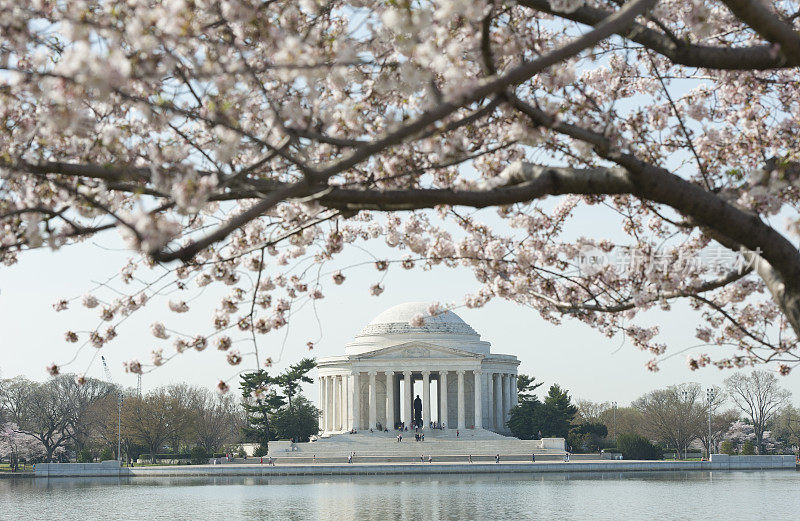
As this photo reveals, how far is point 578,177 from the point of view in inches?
340

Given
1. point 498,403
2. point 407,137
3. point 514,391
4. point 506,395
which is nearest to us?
point 407,137

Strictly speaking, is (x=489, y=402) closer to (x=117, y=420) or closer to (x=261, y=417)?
(x=261, y=417)

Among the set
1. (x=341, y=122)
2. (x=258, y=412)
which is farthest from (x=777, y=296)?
(x=258, y=412)

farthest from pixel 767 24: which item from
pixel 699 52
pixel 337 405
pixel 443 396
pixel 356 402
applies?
pixel 337 405

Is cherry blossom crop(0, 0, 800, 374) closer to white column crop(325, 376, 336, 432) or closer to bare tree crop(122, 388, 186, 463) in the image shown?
bare tree crop(122, 388, 186, 463)

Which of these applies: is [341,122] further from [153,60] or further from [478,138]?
[153,60]

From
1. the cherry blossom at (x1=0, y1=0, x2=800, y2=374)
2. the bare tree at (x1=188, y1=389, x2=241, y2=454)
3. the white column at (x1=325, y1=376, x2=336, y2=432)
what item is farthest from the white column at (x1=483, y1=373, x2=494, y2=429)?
the cherry blossom at (x1=0, y1=0, x2=800, y2=374)

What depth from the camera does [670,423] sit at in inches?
3834

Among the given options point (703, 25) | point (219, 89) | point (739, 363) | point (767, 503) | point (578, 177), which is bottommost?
point (767, 503)

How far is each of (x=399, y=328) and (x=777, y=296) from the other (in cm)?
9366

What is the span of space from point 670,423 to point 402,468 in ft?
140

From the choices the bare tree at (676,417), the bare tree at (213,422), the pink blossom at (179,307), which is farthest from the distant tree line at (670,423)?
the pink blossom at (179,307)

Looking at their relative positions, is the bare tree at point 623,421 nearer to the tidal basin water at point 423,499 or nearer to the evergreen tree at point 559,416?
the evergreen tree at point 559,416

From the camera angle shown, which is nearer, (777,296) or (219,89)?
(219,89)
